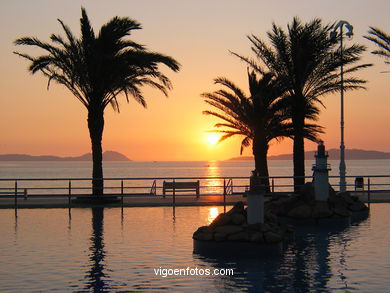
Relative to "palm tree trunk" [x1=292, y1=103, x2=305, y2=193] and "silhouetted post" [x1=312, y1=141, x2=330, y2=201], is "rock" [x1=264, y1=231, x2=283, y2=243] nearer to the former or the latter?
"silhouetted post" [x1=312, y1=141, x2=330, y2=201]

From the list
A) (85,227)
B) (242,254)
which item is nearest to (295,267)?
(242,254)

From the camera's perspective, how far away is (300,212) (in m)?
21.9

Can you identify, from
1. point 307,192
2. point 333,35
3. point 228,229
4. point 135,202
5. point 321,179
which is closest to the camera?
point 228,229

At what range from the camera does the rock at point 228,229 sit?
15.6 metres

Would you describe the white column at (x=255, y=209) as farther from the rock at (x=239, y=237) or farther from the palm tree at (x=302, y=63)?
the palm tree at (x=302, y=63)

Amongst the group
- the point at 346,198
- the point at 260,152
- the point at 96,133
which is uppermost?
the point at 96,133

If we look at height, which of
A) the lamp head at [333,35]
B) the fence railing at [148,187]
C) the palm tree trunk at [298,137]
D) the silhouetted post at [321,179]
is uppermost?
the lamp head at [333,35]

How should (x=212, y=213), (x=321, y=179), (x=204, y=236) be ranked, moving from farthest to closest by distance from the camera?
(x=212, y=213), (x=321, y=179), (x=204, y=236)

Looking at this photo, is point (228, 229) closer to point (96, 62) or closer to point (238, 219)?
point (238, 219)

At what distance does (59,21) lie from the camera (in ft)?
102

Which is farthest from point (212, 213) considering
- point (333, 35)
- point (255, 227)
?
point (333, 35)

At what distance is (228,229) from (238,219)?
58 cm

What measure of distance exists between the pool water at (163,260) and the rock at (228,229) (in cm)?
81

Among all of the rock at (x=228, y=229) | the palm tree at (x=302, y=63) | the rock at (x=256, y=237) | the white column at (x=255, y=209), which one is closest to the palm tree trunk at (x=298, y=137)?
the palm tree at (x=302, y=63)
